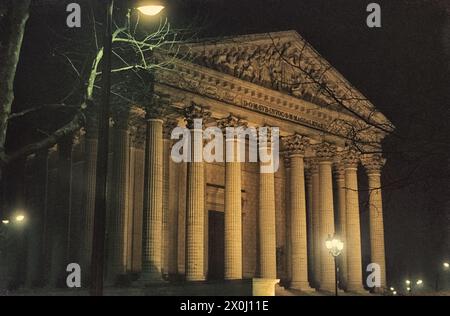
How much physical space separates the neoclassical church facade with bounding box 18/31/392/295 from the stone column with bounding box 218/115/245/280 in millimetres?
65

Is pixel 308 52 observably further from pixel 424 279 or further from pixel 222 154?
pixel 424 279

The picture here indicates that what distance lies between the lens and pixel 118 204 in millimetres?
37219

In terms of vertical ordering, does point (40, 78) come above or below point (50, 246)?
above

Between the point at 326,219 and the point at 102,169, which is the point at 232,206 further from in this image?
the point at 102,169

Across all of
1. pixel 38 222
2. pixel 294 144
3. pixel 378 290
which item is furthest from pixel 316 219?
pixel 38 222

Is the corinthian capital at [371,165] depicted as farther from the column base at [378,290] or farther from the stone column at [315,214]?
the column base at [378,290]

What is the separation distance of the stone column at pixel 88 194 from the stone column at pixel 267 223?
36.2 ft

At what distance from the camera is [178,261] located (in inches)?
1683

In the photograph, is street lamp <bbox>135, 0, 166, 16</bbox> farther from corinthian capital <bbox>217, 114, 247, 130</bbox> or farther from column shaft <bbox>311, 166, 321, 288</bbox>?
column shaft <bbox>311, 166, 321, 288</bbox>

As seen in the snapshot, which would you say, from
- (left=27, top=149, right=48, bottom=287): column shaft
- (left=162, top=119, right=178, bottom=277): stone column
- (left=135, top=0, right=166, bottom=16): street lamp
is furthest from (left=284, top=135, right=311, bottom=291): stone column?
(left=135, top=0, right=166, bottom=16): street lamp

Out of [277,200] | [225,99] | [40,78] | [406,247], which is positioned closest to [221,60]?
[225,99]
